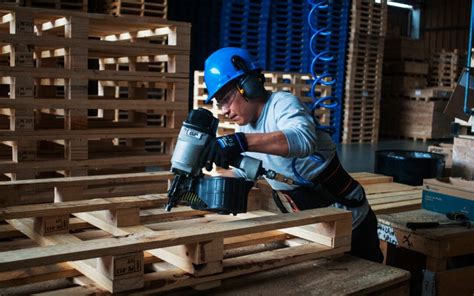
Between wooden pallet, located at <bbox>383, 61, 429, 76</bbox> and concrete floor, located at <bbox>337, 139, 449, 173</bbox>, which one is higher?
wooden pallet, located at <bbox>383, 61, 429, 76</bbox>

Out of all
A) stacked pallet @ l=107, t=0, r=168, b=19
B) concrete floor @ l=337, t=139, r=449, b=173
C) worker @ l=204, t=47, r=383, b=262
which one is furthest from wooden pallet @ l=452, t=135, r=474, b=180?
stacked pallet @ l=107, t=0, r=168, b=19

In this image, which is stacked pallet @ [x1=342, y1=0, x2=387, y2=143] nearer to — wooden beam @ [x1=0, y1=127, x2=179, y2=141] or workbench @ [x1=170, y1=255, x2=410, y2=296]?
wooden beam @ [x1=0, y1=127, x2=179, y2=141]

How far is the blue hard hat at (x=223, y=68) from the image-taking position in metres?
2.88

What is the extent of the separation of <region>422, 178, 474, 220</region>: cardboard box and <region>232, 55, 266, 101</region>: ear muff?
6.99 feet

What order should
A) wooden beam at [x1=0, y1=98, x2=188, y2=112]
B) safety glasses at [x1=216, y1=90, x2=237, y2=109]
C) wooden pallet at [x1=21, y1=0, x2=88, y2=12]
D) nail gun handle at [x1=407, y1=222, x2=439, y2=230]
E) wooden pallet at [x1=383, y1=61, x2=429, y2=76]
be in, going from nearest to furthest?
1. safety glasses at [x1=216, y1=90, x2=237, y2=109]
2. nail gun handle at [x1=407, y1=222, x2=439, y2=230]
3. wooden beam at [x1=0, y1=98, x2=188, y2=112]
4. wooden pallet at [x1=21, y1=0, x2=88, y2=12]
5. wooden pallet at [x1=383, y1=61, x2=429, y2=76]

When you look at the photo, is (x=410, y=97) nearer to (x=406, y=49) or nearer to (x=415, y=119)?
(x=415, y=119)

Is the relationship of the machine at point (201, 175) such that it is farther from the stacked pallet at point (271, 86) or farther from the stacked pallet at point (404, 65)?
the stacked pallet at point (404, 65)

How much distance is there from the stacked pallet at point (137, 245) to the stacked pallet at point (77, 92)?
98 centimetres

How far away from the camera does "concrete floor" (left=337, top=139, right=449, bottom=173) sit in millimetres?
10927

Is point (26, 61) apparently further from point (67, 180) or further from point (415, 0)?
point (415, 0)

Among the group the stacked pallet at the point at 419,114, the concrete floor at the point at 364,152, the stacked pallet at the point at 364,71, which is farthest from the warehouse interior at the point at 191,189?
the stacked pallet at the point at 419,114

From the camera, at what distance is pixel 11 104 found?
12.8 feet

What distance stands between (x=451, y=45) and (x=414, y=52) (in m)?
8.99

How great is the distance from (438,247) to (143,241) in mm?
2144
